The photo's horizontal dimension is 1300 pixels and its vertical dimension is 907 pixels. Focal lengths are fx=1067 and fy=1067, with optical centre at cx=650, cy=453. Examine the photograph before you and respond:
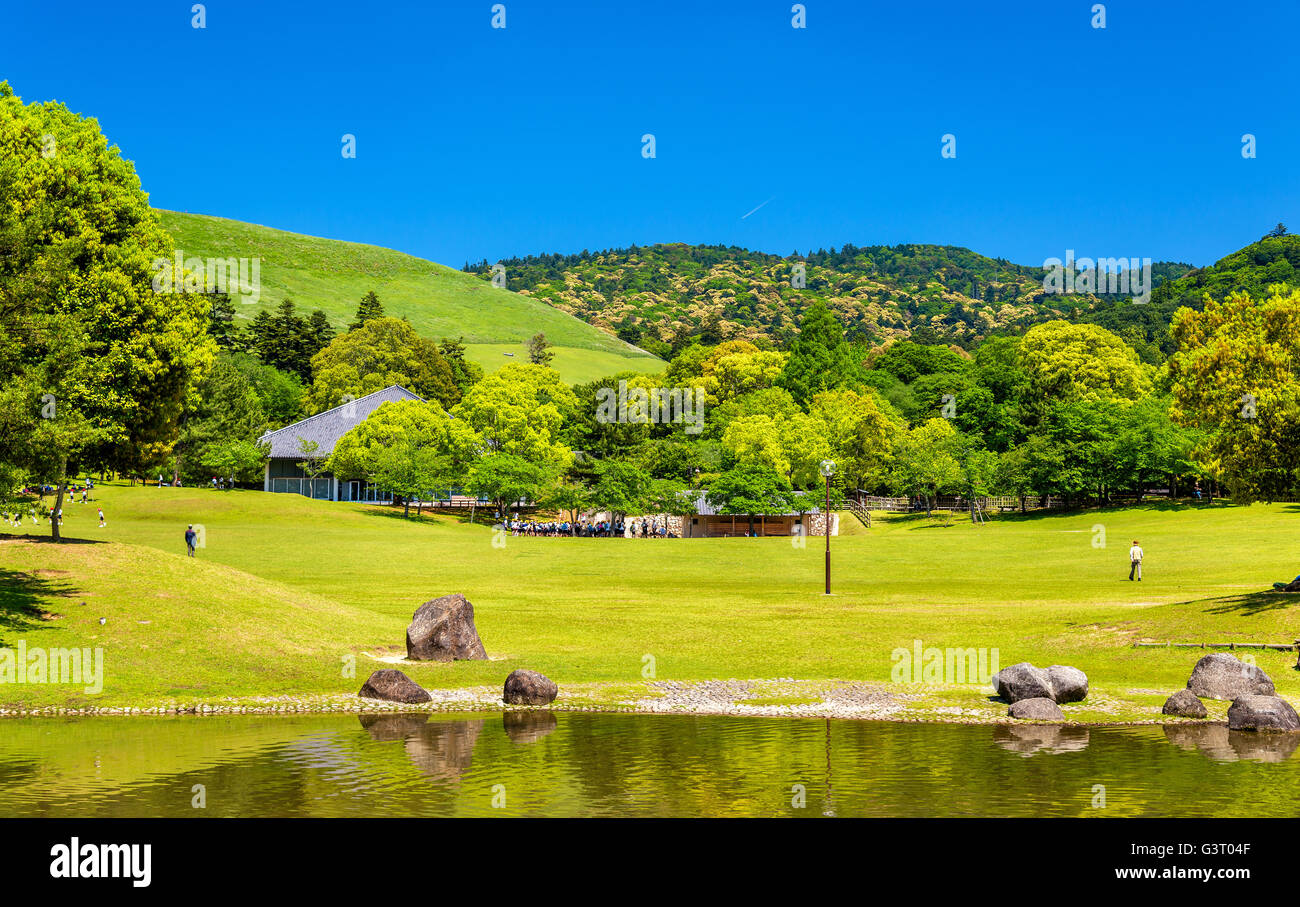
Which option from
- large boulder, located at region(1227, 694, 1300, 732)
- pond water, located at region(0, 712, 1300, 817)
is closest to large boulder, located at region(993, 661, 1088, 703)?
pond water, located at region(0, 712, 1300, 817)

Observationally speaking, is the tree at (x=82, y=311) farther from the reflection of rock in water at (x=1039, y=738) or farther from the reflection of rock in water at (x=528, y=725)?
the reflection of rock in water at (x=1039, y=738)

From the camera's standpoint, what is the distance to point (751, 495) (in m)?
96.1

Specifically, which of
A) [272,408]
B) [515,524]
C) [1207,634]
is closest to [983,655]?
[1207,634]

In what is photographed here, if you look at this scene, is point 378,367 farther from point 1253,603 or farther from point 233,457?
point 1253,603

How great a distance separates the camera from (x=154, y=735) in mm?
21391

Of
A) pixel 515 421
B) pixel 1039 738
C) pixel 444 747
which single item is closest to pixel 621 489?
pixel 515 421

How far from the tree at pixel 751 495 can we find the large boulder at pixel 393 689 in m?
71.2

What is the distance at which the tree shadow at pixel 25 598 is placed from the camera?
28.6 meters

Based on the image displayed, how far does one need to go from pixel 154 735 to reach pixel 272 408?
126114 millimetres

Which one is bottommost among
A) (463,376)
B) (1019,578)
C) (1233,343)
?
(1019,578)

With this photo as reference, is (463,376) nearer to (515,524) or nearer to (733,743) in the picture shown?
(515,524)

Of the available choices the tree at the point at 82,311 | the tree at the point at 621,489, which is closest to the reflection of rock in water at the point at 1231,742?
the tree at the point at 82,311

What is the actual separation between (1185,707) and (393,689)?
17.5 m
